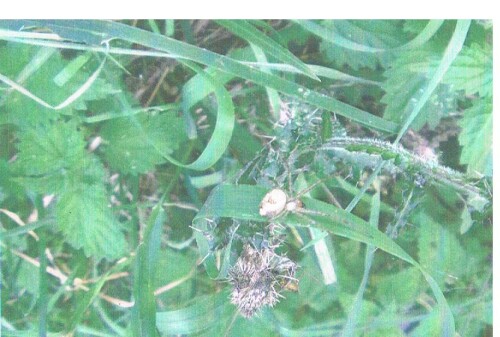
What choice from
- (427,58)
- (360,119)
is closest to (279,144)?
(360,119)

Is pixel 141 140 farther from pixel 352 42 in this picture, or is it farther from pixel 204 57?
pixel 352 42

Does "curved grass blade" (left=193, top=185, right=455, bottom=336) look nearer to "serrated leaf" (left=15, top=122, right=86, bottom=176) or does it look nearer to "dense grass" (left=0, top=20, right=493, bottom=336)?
"dense grass" (left=0, top=20, right=493, bottom=336)

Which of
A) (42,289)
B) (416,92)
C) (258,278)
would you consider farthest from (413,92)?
(42,289)

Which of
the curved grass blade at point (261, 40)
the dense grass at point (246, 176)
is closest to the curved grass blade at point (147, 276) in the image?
the dense grass at point (246, 176)

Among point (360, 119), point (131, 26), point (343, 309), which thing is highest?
point (131, 26)

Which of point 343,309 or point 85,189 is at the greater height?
point 85,189

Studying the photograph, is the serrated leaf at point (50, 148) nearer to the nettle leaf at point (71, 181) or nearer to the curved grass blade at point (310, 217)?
the nettle leaf at point (71, 181)
